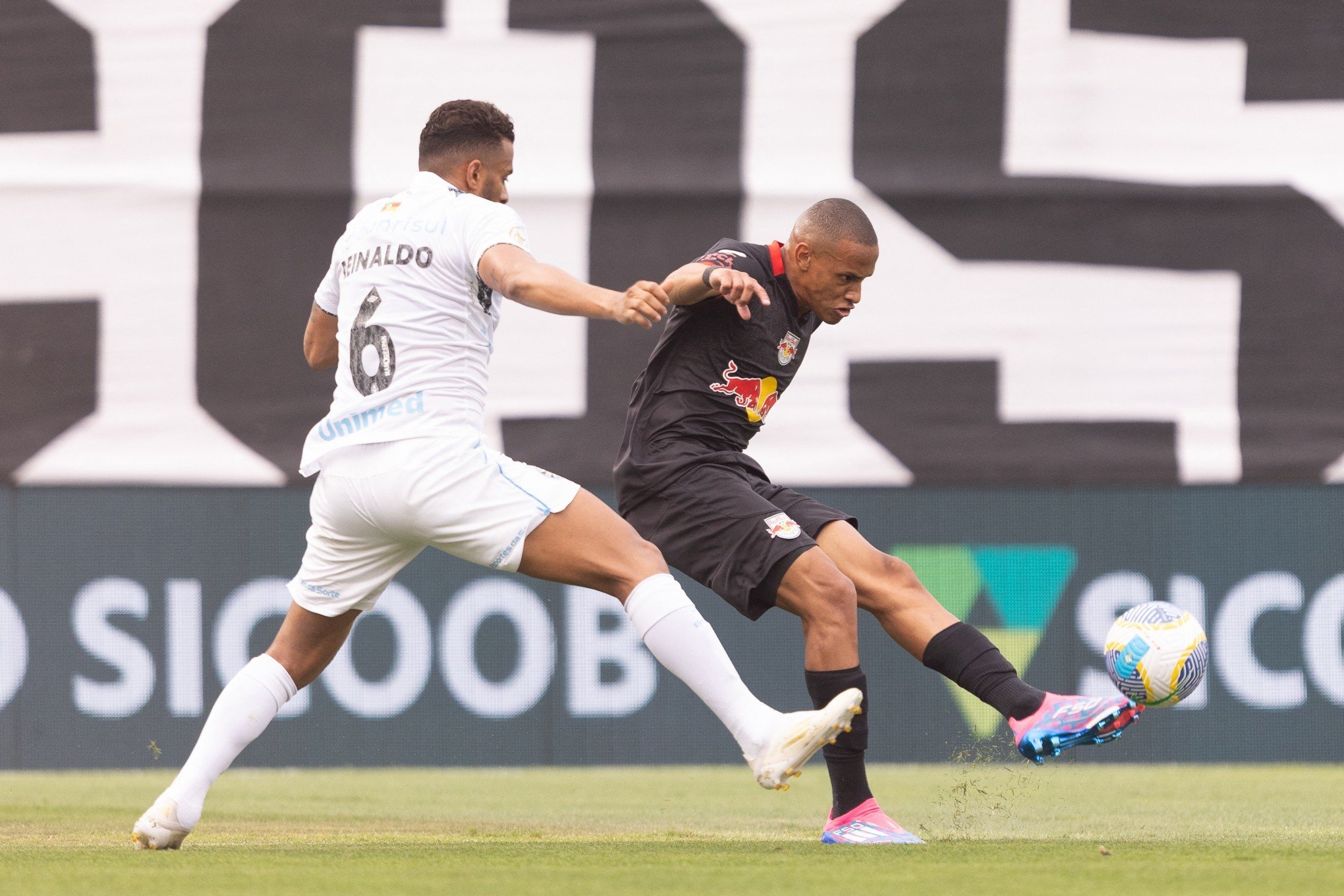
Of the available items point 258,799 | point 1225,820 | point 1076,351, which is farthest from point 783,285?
point 1076,351

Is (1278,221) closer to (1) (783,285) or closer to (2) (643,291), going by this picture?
(1) (783,285)

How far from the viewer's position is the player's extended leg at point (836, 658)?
4.15 meters

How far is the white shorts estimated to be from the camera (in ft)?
12.3

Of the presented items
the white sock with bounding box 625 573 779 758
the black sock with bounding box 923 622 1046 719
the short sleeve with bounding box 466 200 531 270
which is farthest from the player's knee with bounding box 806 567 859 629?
the short sleeve with bounding box 466 200 531 270

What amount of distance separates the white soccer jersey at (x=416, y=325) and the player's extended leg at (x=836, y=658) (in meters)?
0.94

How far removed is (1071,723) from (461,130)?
7.01ft

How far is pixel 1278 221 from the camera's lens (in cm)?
827

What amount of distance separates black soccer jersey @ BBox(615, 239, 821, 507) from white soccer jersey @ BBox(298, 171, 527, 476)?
68cm

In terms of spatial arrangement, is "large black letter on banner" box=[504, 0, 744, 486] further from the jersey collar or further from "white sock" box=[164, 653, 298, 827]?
"white sock" box=[164, 653, 298, 827]

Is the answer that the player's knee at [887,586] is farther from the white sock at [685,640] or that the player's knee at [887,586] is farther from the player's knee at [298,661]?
the player's knee at [298,661]

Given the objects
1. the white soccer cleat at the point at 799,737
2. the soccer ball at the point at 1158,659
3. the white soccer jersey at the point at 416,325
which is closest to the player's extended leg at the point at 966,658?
the soccer ball at the point at 1158,659

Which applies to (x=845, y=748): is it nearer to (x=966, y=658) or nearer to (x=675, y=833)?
(x=966, y=658)

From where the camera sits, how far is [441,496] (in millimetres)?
3738

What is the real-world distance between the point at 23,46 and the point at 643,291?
6.04 metres
